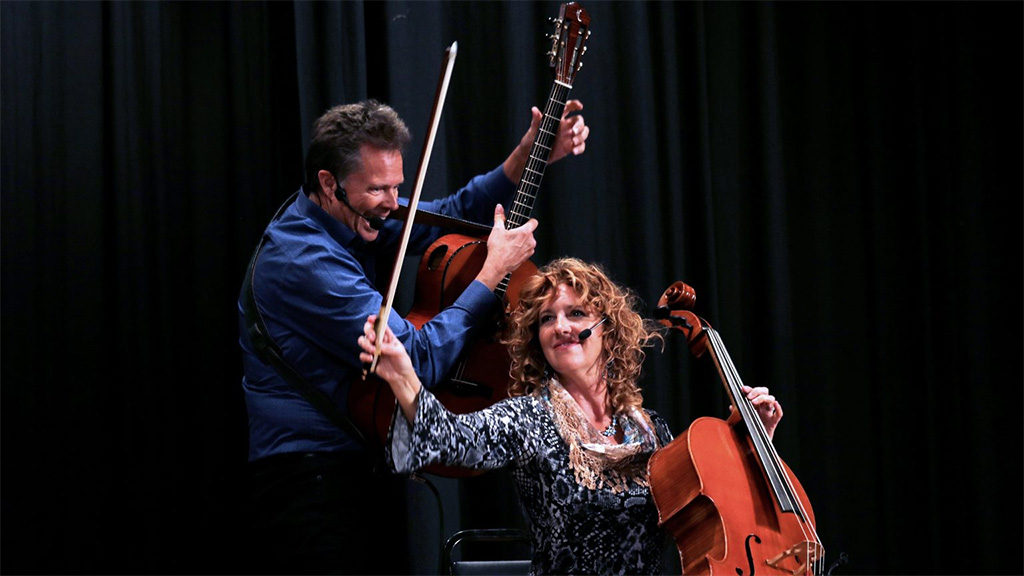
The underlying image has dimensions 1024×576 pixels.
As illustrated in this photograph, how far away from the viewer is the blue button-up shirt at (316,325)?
197 cm

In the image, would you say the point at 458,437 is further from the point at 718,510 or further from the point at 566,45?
the point at 566,45

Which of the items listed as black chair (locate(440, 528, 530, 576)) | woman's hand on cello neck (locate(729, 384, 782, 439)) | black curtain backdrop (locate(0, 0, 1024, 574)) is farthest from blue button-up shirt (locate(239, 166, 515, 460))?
woman's hand on cello neck (locate(729, 384, 782, 439))

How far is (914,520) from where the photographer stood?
3039 mm

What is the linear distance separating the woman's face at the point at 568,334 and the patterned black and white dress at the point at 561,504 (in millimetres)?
106

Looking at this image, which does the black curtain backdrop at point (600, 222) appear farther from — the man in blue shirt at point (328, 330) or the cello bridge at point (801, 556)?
the cello bridge at point (801, 556)

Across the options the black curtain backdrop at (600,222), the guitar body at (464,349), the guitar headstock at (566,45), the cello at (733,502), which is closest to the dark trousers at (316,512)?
the guitar body at (464,349)

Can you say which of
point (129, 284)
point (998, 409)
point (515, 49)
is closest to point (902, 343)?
point (998, 409)

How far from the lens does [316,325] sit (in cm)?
201

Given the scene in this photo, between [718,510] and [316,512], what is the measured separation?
835 mm

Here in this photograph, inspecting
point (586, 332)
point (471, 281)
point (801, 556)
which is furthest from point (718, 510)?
point (471, 281)

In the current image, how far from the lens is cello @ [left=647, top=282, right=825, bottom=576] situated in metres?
1.67

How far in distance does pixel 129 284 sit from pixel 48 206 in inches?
10.4

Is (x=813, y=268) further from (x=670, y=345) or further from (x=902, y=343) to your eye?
(x=670, y=345)

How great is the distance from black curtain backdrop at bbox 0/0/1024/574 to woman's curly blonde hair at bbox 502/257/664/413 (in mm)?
632
